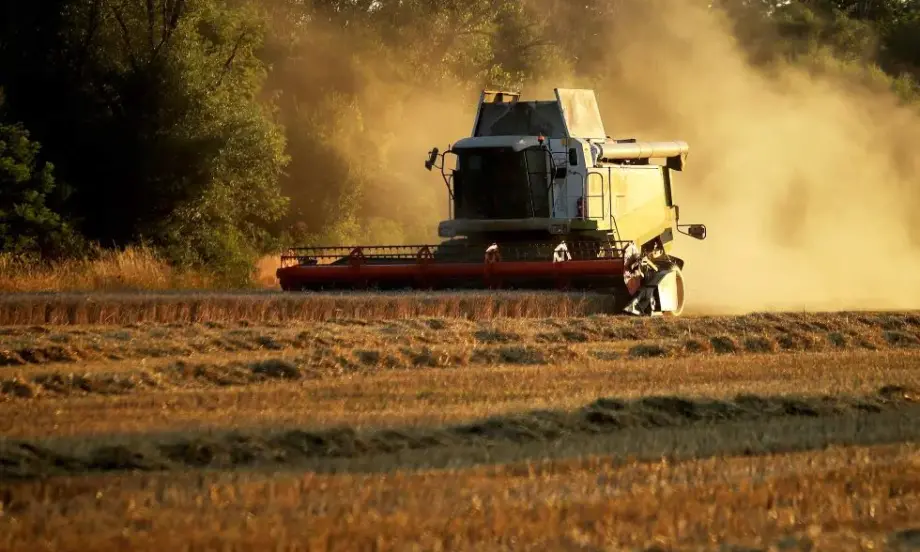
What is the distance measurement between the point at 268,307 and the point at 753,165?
20429 millimetres

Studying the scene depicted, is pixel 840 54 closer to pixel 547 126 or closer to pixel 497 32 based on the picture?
pixel 497 32

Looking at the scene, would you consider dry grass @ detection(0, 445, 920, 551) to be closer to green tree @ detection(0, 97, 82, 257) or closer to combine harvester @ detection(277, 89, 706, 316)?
combine harvester @ detection(277, 89, 706, 316)

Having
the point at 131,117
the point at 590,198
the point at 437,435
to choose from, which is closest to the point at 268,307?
the point at 590,198

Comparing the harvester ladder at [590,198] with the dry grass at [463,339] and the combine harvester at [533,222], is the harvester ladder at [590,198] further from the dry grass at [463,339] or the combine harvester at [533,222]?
the dry grass at [463,339]

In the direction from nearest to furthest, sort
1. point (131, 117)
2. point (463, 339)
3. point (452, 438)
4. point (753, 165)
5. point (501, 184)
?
1. point (452, 438)
2. point (463, 339)
3. point (501, 184)
4. point (131, 117)
5. point (753, 165)

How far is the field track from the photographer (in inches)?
249

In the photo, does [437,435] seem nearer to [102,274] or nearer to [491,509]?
[491,509]

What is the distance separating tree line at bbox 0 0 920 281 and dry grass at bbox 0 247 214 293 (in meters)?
0.65

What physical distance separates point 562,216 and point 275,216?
1159 cm

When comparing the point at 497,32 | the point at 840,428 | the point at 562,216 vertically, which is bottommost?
the point at 840,428

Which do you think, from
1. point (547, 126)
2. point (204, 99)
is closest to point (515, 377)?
point (547, 126)

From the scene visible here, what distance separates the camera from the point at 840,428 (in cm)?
948

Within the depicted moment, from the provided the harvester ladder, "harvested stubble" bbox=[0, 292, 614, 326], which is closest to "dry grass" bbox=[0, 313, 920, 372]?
"harvested stubble" bbox=[0, 292, 614, 326]

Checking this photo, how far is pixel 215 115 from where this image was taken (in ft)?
93.3
